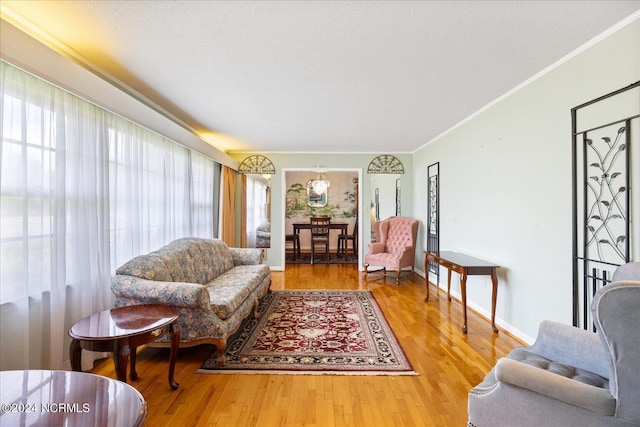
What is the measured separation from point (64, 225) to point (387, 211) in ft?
21.9

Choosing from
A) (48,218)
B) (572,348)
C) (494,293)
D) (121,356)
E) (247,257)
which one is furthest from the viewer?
(247,257)

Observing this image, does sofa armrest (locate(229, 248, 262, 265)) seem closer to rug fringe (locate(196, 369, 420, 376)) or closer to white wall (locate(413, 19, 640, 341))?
rug fringe (locate(196, 369, 420, 376))

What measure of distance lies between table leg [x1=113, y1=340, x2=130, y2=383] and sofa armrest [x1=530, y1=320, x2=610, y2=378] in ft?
7.45

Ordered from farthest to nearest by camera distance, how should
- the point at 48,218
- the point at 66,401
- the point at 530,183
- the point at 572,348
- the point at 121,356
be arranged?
1. the point at 530,183
2. the point at 48,218
3. the point at 121,356
4. the point at 572,348
5. the point at 66,401

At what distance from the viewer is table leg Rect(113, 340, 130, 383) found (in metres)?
1.55

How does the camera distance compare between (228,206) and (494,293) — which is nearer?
(494,293)

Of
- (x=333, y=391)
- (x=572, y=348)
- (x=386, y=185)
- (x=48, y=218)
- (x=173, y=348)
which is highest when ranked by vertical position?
(x=386, y=185)

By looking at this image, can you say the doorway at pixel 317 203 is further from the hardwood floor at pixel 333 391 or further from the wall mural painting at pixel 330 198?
the hardwood floor at pixel 333 391

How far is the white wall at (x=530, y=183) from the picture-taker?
2.03 meters

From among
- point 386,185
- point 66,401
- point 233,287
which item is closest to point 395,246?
point 386,185

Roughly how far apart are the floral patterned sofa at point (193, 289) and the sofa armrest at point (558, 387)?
6.20 feet

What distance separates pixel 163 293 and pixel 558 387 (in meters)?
2.27

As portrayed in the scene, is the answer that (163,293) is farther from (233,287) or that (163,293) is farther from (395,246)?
(395,246)

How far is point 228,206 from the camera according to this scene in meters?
5.30
